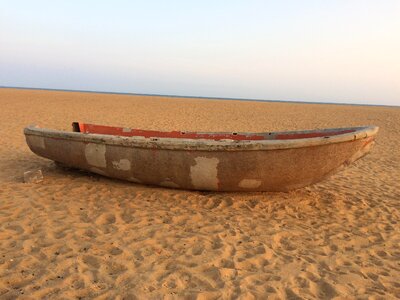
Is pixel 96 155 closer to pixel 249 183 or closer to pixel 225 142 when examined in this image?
pixel 225 142

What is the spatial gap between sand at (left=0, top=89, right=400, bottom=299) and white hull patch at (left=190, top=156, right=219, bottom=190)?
0.63 ft

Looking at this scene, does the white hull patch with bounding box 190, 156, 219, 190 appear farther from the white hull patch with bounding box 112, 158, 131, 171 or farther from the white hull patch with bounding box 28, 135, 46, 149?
the white hull patch with bounding box 28, 135, 46, 149

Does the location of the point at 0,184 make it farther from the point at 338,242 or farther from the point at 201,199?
the point at 338,242

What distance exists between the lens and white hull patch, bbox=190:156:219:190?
15.6 ft

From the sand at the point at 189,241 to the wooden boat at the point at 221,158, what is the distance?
0.85 feet

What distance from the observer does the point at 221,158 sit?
4699 mm

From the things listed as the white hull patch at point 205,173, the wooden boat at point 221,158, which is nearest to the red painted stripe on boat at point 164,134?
the wooden boat at point 221,158

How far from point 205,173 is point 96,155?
1.78m

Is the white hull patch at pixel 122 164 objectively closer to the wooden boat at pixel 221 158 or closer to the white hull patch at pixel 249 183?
the wooden boat at pixel 221 158

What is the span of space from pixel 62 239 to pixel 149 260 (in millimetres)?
1003

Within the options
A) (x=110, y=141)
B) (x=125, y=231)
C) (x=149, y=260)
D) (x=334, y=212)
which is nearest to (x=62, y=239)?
(x=125, y=231)

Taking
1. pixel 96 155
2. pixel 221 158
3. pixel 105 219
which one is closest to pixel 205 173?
pixel 221 158

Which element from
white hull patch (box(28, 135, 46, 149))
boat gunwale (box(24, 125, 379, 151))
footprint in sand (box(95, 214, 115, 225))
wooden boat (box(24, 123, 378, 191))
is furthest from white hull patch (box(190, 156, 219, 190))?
white hull patch (box(28, 135, 46, 149))

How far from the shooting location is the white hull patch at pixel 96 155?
17.2 ft
